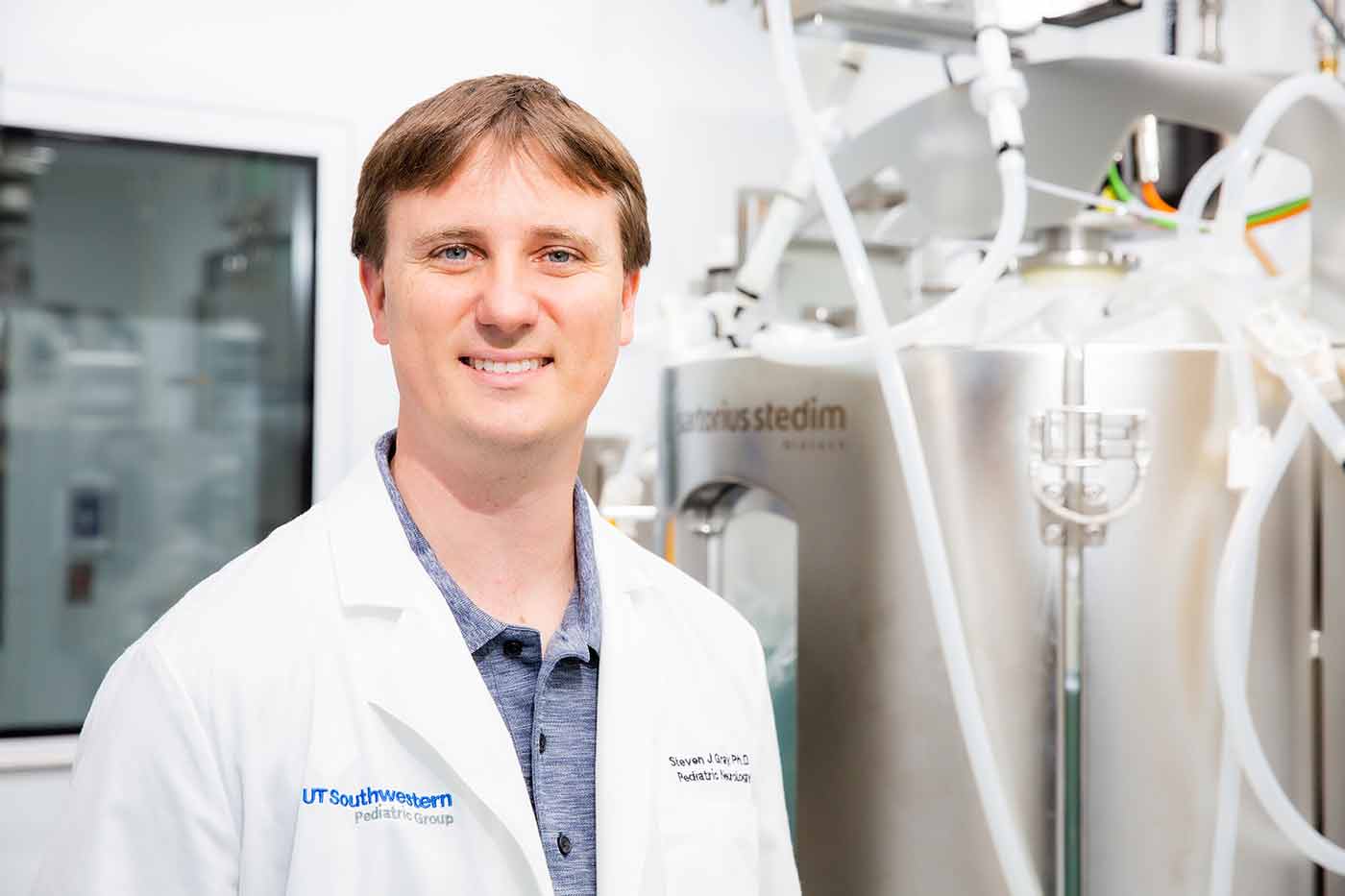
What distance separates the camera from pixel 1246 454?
116 centimetres

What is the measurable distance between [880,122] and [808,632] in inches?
27.0

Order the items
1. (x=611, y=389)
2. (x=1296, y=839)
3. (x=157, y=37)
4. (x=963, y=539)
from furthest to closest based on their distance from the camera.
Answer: (x=611, y=389) → (x=157, y=37) → (x=963, y=539) → (x=1296, y=839)

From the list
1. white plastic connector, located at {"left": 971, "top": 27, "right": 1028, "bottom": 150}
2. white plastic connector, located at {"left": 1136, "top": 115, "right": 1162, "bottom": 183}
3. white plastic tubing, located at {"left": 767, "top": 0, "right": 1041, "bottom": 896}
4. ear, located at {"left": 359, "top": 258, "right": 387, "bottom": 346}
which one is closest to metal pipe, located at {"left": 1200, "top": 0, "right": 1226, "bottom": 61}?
white plastic connector, located at {"left": 1136, "top": 115, "right": 1162, "bottom": 183}

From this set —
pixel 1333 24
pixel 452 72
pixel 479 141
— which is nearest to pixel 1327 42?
pixel 1333 24

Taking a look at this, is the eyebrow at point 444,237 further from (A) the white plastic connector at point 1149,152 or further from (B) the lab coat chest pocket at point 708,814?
(A) the white plastic connector at point 1149,152

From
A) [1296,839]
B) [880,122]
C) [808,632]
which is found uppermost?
[880,122]

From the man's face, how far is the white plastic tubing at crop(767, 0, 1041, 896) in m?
0.32

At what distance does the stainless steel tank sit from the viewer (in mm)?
1178

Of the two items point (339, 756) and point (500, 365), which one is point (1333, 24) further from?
point (339, 756)

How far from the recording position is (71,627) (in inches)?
78.5

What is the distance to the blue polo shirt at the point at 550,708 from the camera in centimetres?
94

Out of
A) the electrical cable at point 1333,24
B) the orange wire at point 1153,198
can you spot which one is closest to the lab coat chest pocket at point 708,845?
the orange wire at point 1153,198

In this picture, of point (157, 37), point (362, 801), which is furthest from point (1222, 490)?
point (157, 37)

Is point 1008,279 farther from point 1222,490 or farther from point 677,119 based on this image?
point 677,119
